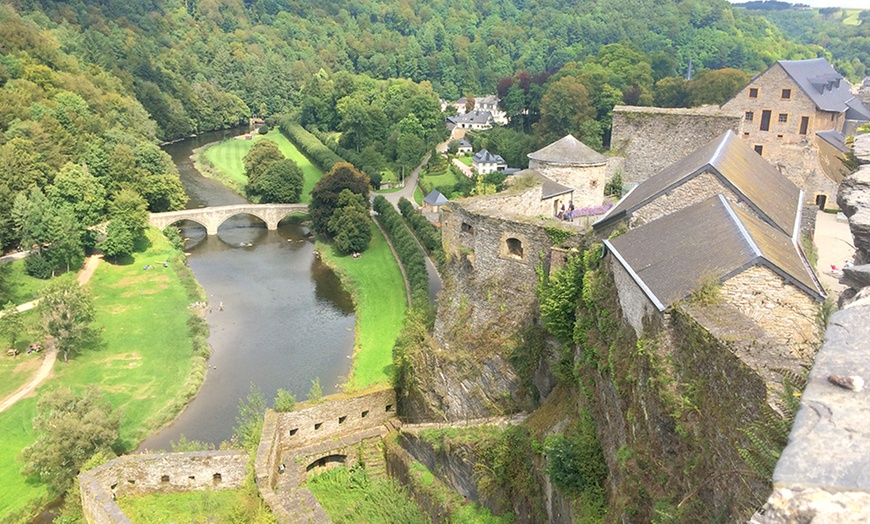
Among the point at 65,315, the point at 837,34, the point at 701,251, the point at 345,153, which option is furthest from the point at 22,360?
the point at 837,34

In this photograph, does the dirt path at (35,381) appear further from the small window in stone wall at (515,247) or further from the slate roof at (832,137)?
the slate roof at (832,137)

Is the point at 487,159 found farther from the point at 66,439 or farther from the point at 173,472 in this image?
the point at 173,472

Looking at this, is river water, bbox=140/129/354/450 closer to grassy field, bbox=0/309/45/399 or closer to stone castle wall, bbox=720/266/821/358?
grassy field, bbox=0/309/45/399

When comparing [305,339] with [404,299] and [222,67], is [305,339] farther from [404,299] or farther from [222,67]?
[222,67]

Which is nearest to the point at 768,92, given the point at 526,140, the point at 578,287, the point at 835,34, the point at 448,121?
the point at 578,287

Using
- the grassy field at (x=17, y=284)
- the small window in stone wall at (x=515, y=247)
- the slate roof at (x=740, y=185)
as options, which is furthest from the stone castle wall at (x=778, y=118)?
the grassy field at (x=17, y=284)

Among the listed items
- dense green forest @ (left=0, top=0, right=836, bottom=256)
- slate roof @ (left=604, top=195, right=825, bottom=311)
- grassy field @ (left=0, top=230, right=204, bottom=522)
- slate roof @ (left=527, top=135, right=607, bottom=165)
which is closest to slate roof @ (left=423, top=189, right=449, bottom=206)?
dense green forest @ (left=0, top=0, right=836, bottom=256)

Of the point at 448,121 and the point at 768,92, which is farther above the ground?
the point at 768,92

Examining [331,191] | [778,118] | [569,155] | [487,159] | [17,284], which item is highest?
[569,155]
